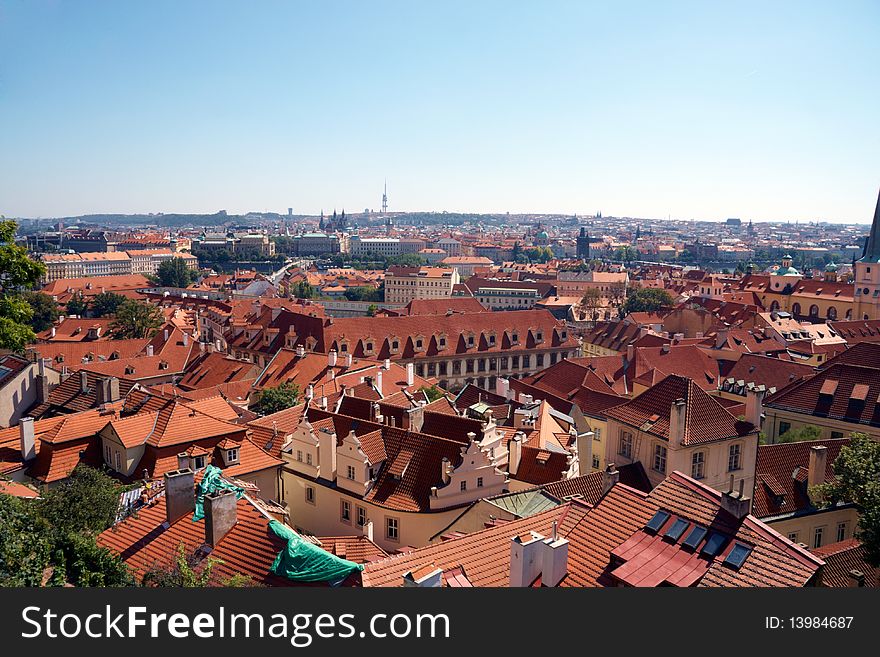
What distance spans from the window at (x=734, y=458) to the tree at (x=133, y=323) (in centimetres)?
4871

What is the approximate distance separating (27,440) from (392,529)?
37.3 feet

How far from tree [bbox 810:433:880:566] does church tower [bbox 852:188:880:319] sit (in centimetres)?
7135

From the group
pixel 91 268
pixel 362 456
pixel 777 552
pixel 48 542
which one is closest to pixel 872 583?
pixel 777 552

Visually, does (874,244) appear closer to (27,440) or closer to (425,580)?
(27,440)

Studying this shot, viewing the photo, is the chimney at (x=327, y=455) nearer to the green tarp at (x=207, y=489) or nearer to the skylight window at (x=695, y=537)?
the green tarp at (x=207, y=489)

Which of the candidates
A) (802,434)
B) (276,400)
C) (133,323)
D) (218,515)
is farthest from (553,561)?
(133,323)

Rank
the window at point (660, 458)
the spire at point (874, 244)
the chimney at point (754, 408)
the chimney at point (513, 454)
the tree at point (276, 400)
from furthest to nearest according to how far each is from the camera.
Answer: the spire at point (874, 244) < the tree at point (276, 400) < the chimney at point (513, 454) < the chimney at point (754, 408) < the window at point (660, 458)

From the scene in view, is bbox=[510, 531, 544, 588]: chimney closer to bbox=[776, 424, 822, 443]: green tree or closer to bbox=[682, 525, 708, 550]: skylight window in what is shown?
bbox=[682, 525, 708, 550]: skylight window

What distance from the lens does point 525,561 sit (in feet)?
41.0

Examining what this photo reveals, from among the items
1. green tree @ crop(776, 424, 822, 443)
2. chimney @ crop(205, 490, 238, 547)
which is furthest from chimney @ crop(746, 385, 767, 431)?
chimney @ crop(205, 490, 238, 547)

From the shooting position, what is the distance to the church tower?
85125mm

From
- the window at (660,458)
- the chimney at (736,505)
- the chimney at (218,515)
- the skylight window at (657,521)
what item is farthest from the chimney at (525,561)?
the window at (660,458)

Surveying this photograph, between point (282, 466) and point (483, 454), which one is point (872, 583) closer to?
point (483, 454)

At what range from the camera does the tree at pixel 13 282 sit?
44.1 feet
